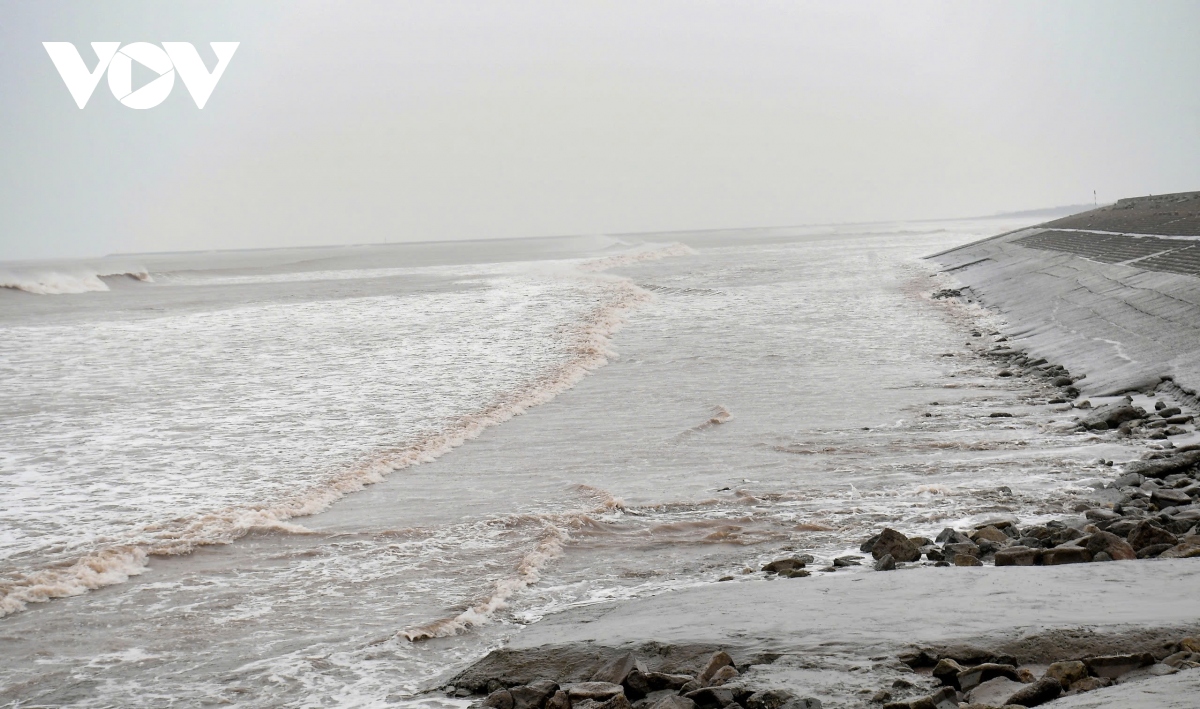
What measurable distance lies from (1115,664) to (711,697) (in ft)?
5.28

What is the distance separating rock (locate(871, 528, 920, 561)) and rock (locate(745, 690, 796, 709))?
2.22 m

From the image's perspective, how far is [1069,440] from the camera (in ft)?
32.0

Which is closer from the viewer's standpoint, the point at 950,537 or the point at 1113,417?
the point at 950,537

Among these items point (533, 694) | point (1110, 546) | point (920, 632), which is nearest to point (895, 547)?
point (1110, 546)

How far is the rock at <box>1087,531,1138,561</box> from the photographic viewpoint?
220 inches

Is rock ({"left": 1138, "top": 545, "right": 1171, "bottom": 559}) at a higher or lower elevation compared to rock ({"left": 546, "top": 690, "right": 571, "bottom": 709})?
higher

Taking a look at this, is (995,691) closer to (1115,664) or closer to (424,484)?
(1115,664)

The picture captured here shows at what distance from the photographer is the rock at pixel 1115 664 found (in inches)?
157

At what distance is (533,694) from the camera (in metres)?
4.45

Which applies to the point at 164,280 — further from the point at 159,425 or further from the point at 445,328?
the point at 159,425

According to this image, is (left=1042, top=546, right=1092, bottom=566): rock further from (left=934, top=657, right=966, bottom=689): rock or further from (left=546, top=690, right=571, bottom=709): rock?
(left=546, top=690, right=571, bottom=709): rock

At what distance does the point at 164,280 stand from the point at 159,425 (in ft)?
202

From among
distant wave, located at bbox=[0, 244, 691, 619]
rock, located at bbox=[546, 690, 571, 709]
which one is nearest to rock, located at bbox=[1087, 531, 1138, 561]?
rock, located at bbox=[546, 690, 571, 709]

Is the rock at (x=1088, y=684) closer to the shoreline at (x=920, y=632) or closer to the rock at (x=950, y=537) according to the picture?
the shoreline at (x=920, y=632)
